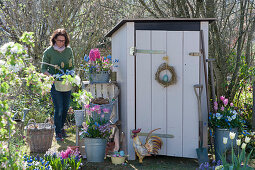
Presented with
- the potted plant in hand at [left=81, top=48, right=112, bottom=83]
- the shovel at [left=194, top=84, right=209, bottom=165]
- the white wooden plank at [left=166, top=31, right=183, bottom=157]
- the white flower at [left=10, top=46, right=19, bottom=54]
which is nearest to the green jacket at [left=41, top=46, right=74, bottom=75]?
the potted plant in hand at [left=81, top=48, right=112, bottom=83]

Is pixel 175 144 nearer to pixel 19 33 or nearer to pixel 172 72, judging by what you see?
pixel 172 72

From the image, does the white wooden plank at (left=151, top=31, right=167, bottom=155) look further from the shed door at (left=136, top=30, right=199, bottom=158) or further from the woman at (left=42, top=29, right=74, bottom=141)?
the woman at (left=42, top=29, right=74, bottom=141)

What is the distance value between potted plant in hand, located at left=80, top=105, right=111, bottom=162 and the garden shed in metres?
0.30

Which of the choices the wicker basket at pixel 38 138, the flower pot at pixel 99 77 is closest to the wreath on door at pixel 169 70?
the flower pot at pixel 99 77

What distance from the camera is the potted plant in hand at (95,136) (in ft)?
14.1

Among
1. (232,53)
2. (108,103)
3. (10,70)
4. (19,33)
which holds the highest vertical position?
(19,33)

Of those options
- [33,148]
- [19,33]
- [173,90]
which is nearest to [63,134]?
[33,148]

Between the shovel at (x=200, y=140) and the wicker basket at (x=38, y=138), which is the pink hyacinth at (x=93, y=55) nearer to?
the wicker basket at (x=38, y=138)

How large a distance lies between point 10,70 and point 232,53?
3.80m

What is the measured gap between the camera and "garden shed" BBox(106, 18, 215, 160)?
4.34 metres

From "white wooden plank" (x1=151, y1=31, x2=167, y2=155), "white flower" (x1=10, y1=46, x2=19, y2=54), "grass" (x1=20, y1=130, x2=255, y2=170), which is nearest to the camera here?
"white flower" (x1=10, y1=46, x2=19, y2=54)

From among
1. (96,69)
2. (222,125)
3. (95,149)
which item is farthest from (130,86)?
(222,125)

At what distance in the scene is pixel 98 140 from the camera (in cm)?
431

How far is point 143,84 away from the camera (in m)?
4.41
